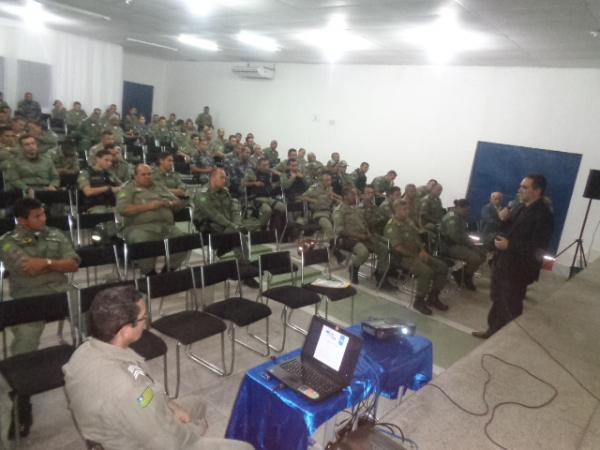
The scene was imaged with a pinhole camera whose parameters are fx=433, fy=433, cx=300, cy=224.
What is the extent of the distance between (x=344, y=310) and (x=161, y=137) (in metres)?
8.64

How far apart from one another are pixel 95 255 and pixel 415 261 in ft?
11.2

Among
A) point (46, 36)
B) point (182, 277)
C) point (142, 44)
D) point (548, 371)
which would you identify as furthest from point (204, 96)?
point (548, 371)

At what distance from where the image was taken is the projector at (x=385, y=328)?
8.82ft

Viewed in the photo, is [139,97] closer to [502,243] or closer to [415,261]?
[415,261]

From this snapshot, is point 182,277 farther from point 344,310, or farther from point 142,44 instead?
point 142,44

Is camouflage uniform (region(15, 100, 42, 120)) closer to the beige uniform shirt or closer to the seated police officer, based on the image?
the seated police officer

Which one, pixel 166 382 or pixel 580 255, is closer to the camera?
pixel 166 382

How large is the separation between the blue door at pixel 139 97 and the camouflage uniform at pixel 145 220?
1140 centimetres

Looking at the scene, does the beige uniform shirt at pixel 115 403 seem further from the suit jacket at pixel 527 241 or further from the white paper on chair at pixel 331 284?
the suit jacket at pixel 527 241

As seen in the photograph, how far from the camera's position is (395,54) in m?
8.13

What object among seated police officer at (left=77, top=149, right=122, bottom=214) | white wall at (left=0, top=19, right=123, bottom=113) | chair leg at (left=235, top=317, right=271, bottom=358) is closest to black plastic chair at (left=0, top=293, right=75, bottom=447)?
chair leg at (left=235, top=317, right=271, bottom=358)

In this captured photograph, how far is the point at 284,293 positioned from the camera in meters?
3.82

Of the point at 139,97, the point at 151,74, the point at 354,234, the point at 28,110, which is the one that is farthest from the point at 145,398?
the point at 151,74

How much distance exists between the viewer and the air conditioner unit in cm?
1191
